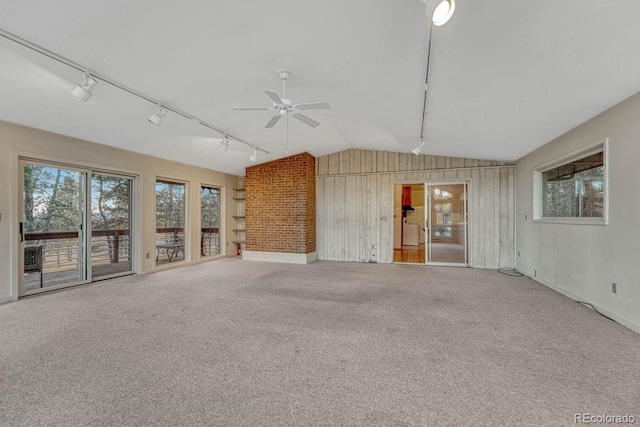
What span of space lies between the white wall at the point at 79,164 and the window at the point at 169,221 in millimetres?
197

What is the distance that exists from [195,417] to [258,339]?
1.03 meters

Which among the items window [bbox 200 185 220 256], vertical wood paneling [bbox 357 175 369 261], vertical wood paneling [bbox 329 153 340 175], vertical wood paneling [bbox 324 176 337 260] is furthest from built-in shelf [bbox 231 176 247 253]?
vertical wood paneling [bbox 357 175 369 261]

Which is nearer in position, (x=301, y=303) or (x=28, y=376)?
(x=28, y=376)

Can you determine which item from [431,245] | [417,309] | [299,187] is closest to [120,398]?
[417,309]

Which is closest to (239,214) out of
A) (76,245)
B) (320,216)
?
(320,216)

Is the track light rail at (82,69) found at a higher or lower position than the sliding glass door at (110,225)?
higher

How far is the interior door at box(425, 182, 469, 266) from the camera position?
6.66m

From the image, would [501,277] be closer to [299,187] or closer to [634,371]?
[634,371]

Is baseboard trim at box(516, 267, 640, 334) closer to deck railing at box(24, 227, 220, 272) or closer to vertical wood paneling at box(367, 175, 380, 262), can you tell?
vertical wood paneling at box(367, 175, 380, 262)

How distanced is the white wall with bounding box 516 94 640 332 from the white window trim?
0.18 ft

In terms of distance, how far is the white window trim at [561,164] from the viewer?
3301 millimetres

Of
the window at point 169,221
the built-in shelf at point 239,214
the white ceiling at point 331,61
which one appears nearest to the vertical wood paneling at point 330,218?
the built-in shelf at point 239,214

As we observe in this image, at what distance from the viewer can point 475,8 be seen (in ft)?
6.66

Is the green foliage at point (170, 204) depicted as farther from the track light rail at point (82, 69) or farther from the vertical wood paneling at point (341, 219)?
the vertical wood paneling at point (341, 219)
